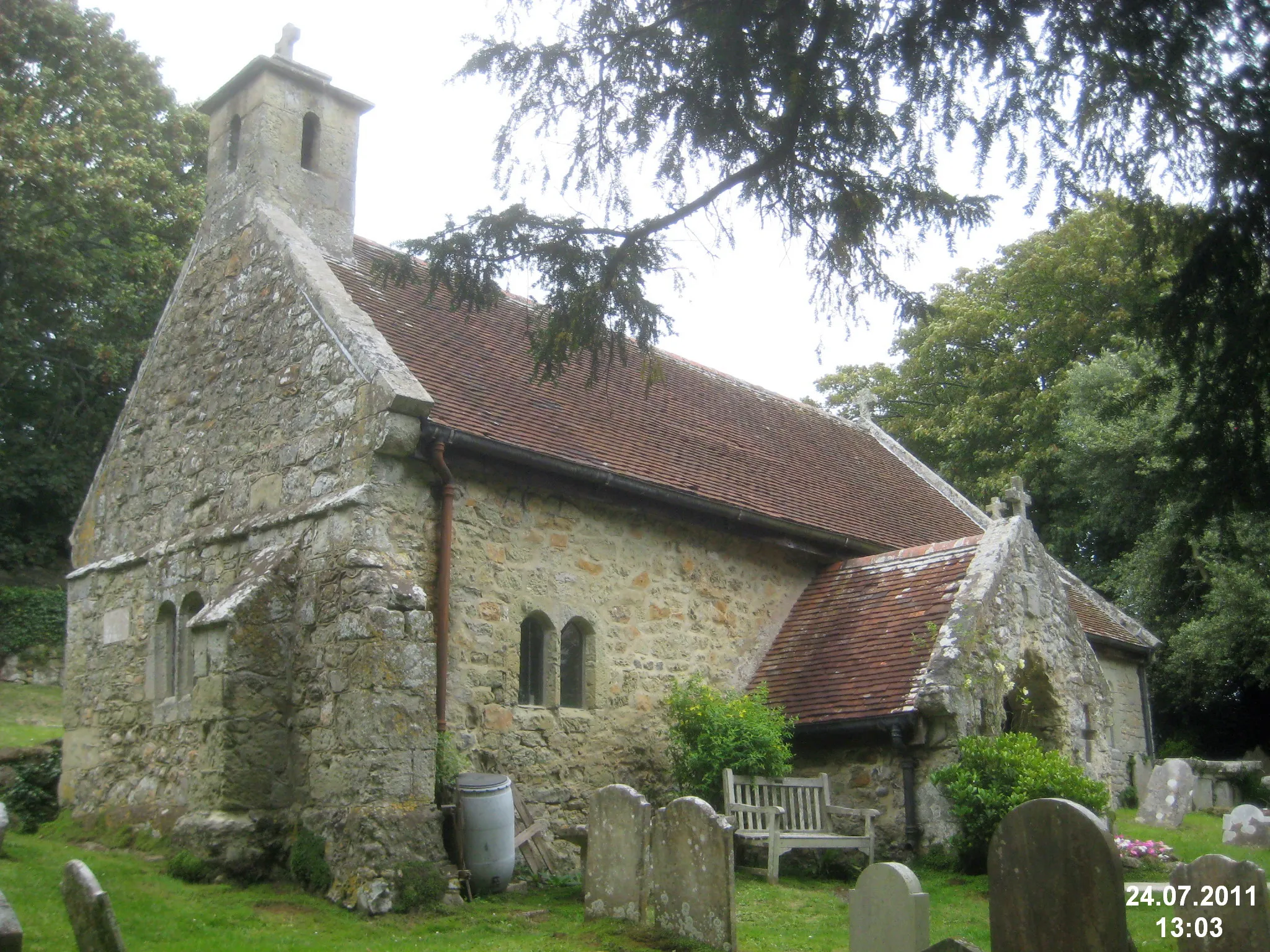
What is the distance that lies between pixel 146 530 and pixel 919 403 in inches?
1033

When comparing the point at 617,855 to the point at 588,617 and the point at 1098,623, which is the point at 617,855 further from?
the point at 1098,623

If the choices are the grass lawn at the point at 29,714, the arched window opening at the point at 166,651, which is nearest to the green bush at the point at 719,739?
the arched window opening at the point at 166,651

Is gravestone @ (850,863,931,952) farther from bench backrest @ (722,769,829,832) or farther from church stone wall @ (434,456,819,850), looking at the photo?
church stone wall @ (434,456,819,850)

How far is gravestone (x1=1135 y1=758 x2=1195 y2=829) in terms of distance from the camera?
15.8 metres

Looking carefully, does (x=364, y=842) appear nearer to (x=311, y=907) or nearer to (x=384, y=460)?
(x=311, y=907)

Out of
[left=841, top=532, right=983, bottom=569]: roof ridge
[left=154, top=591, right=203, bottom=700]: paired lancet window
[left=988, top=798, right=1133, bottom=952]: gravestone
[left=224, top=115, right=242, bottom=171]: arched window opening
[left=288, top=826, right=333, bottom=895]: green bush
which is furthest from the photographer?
[left=224, top=115, right=242, bottom=171]: arched window opening

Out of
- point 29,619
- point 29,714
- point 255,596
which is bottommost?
point 29,714

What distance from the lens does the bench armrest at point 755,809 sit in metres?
11.6

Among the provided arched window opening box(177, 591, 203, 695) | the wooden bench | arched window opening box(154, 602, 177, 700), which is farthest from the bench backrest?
arched window opening box(154, 602, 177, 700)

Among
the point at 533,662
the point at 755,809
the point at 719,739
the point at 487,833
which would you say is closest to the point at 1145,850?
the point at 755,809

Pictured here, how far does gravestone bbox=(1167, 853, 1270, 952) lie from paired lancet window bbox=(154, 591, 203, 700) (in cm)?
989

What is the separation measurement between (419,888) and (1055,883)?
5422 millimetres

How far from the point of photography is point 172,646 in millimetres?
13234

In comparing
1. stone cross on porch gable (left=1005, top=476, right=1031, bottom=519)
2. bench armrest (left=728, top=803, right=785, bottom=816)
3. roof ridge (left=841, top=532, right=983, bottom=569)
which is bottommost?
bench armrest (left=728, top=803, right=785, bottom=816)
